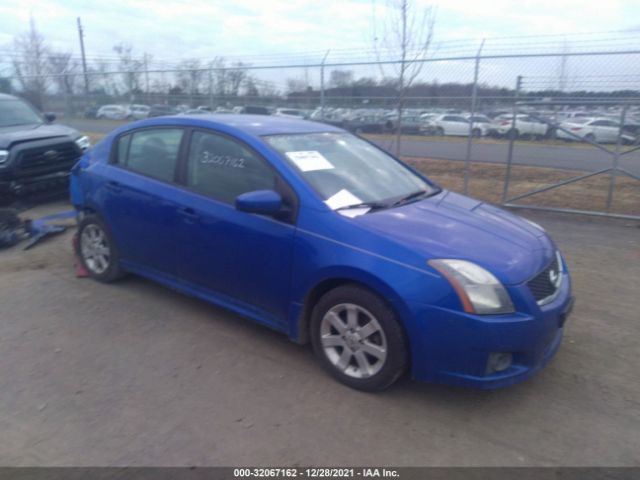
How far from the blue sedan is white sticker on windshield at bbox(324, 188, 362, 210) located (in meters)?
0.01

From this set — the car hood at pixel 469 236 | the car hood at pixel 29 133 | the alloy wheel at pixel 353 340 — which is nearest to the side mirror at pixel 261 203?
the car hood at pixel 469 236

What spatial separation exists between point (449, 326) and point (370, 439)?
0.78m

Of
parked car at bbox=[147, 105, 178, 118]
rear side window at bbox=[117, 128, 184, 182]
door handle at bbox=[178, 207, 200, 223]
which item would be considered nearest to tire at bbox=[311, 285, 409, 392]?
door handle at bbox=[178, 207, 200, 223]

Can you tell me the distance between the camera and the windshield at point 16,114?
913 centimetres

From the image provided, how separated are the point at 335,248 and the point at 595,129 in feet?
21.9

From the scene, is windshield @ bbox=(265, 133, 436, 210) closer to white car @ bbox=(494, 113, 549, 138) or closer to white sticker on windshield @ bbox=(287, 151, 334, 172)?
white sticker on windshield @ bbox=(287, 151, 334, 172)

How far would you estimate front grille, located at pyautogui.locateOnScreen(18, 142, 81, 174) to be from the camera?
26.3 ft

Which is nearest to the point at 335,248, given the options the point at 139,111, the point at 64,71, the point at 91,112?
the point at 139,111

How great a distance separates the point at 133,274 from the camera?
Answer: 17.9 feet

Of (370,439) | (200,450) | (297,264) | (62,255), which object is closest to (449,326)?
(370,439)

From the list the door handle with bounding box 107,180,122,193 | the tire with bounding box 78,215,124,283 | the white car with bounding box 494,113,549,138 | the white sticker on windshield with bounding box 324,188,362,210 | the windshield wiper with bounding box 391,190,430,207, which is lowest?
the tire with bounding box 78,215,124,283

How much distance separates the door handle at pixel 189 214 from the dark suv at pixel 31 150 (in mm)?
4893

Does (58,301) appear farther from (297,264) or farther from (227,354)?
(297,264)

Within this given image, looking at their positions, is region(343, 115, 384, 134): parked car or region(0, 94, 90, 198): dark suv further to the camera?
region(343, 115, 384, 134): parked car
